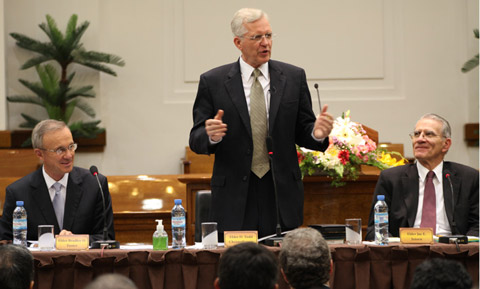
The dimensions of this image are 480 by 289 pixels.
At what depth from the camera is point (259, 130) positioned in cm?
350

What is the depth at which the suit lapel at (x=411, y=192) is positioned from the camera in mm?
3887

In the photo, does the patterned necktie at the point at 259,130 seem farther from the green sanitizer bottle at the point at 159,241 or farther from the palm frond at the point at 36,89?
the palm frond at the point at 36,89

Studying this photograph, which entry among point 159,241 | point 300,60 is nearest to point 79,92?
point 300,60

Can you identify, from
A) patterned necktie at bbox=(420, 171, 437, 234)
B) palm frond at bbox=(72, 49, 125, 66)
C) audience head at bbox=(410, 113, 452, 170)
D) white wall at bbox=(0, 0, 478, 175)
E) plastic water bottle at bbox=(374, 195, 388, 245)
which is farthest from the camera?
white wall at bbox=(0, 0, 478, 175)

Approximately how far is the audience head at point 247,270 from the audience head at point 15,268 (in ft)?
2.11

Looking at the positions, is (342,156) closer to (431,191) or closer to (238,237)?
(431,191)

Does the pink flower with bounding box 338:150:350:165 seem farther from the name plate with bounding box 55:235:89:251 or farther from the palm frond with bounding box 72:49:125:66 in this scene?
the palm frond with bounding box 72:49:125:66

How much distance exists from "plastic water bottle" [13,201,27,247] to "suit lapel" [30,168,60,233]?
0.22 m

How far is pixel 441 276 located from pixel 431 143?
2249mm

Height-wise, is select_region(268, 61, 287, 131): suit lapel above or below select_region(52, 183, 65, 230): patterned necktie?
above

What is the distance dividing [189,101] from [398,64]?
7.84 ft

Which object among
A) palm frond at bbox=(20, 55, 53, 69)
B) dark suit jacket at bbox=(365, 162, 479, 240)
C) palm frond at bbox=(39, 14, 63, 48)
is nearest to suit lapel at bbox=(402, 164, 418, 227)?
dark suit jacket at bbox=(365, 162, 479, 240)

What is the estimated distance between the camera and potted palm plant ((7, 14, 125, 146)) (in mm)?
7730

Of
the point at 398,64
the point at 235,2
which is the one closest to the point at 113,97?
the point at 235,2
